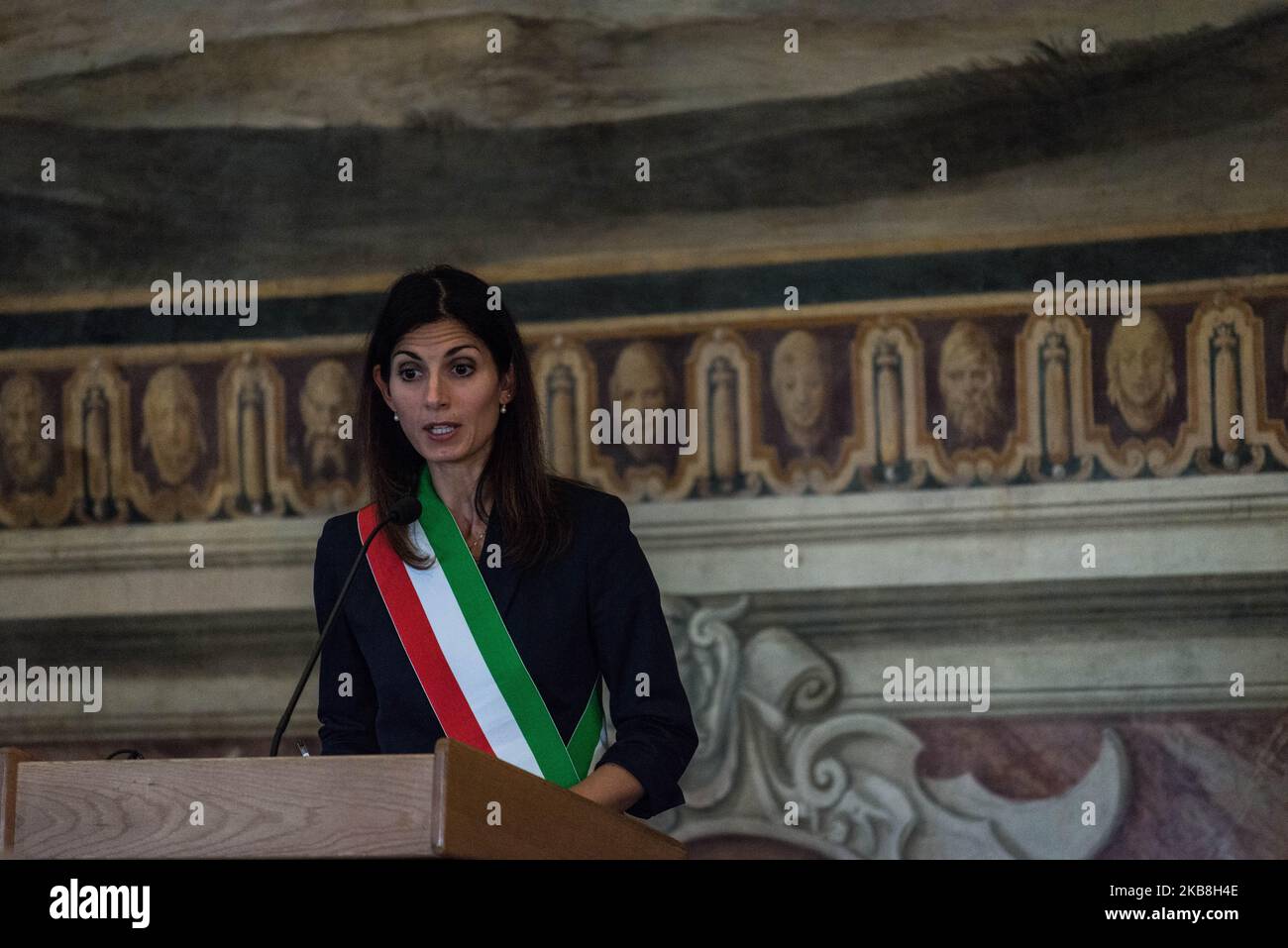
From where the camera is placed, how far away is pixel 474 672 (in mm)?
3346

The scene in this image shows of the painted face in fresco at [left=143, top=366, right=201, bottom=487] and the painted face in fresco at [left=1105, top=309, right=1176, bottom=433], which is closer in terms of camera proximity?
the painted face in fresco at [left=1105, top=309, right=1176, bottom=433]

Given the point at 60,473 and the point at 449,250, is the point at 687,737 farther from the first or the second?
the point at 60,473

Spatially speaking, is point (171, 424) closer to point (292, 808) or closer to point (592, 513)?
point (592, 513)

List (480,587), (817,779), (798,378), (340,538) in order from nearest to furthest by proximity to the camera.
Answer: (480,587), (340,538), (817,779), (798,378)

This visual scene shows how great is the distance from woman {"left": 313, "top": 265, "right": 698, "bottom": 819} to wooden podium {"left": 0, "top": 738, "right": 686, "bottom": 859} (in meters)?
0.71

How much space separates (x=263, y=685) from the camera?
5.55 meters

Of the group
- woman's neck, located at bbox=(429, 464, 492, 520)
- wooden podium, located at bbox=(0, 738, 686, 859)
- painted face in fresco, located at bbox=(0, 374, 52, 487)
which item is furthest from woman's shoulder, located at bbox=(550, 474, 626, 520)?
painted face in fresco, located at bbox=(0, 374, 52, 487)

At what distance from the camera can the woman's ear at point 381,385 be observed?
11.7ft

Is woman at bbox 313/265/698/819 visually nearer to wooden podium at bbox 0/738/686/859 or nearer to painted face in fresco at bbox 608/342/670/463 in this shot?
wooden podium at bbox 0/738/686/859

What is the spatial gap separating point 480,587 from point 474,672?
16 centimetres

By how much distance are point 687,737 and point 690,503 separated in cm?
214

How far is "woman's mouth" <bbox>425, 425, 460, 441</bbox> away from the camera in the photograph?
3467 millimetres

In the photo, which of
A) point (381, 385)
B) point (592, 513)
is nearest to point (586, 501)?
point (592, 513)

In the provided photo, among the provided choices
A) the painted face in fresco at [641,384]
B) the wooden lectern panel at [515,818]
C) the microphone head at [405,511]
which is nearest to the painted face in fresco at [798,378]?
the painted face in fresco at [641,384]
